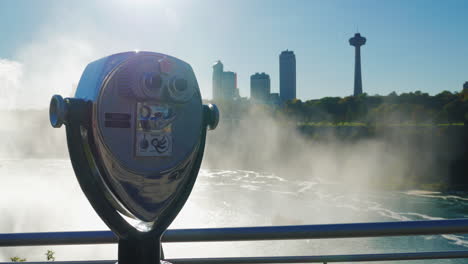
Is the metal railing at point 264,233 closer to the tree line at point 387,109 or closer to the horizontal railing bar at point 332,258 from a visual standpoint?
the horizontal railing bar at point 332,258

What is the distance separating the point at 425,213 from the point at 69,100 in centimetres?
3941

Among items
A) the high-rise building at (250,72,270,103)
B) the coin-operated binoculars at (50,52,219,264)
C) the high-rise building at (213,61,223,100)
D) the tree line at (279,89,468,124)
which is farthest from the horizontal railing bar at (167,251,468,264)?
the high-rise building at (250,72,270,103)

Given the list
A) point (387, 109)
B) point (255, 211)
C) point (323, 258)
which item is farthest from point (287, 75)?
point (323, 258)

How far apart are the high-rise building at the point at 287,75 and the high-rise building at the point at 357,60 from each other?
19.9 meters

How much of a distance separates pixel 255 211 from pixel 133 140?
126 ft

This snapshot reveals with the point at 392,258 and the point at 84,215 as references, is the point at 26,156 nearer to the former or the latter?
the point at 84,215

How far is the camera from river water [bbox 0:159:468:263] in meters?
30.1

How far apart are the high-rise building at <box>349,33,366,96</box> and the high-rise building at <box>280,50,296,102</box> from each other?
1995cm

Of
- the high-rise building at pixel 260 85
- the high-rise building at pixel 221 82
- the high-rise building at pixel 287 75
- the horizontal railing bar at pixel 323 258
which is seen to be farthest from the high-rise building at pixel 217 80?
the horizontal railing bar at pixel 323 258

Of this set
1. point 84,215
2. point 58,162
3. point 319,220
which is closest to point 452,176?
point 319,220

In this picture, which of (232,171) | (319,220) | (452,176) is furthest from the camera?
(232,171)

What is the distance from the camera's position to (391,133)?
176ft

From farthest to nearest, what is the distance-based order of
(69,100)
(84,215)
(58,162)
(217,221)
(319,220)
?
(58,162) < (84,215) < (319,220) < (217,221) < (69,100)

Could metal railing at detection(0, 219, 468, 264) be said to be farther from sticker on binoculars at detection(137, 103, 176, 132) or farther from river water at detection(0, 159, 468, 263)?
river water at detection(0, 159, 468, 263)
